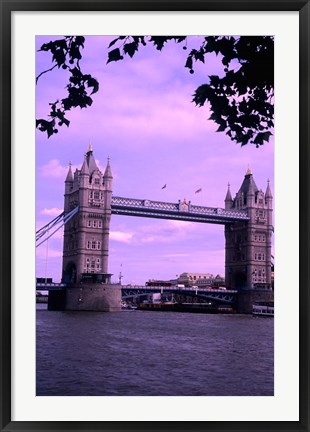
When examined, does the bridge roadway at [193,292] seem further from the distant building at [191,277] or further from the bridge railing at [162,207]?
the bridge railing at [162,207]

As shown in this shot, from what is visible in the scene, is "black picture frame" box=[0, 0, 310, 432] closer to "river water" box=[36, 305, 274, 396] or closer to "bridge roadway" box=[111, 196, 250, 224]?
"river water" box=[36, 305, 274, 396]

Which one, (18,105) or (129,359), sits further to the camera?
(129,359)

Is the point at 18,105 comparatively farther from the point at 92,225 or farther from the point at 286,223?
the point at 92,225

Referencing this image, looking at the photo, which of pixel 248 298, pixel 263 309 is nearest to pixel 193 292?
pixel 248 298

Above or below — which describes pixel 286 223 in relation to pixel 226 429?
above

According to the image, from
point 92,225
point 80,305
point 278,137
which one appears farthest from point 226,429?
point 92,225

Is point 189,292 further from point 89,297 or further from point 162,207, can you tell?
point 89,297

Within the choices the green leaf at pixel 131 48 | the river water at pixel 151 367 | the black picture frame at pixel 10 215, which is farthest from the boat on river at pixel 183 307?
the green leaf at pixel 131 48
